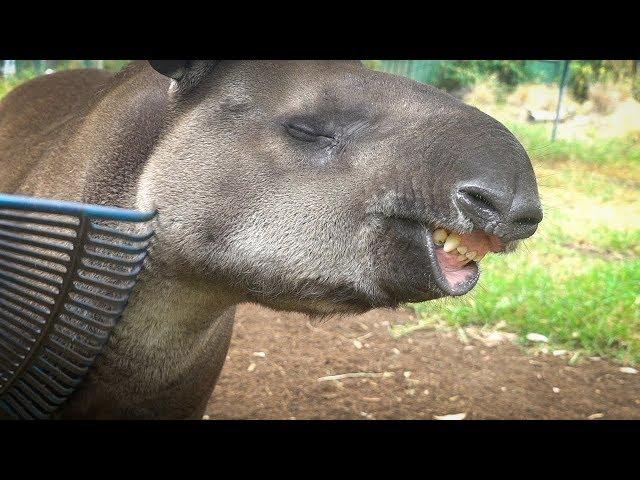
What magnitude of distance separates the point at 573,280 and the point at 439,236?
3.75 meters

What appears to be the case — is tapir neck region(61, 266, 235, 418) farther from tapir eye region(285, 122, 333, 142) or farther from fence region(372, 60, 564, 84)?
fence region(372, 60, 564, 84)

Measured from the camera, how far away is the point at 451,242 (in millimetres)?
1985

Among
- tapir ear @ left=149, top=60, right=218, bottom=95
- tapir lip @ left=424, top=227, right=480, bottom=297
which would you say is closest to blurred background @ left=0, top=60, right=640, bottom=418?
tapir lip @ left=424, top=227, right=480, bottom=297

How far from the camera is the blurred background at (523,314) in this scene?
4.20 m

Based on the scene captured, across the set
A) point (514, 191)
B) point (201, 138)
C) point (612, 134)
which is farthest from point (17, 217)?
point (612, 134)

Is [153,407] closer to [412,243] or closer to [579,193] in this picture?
[412,243]

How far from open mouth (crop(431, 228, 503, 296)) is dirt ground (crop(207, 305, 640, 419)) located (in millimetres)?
2229

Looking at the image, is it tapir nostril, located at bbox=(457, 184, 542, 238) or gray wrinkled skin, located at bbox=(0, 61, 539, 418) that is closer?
tapir nostril, located at bbox=(457, 184, 542, 238)

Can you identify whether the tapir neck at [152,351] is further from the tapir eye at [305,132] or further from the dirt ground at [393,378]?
the dirt ground at [393,378]

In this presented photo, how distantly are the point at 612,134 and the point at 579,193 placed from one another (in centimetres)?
160

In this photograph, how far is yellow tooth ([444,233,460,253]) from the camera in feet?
6.50

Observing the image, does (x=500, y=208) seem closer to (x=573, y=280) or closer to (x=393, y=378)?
(x=393, y=378)

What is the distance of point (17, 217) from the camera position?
1.76 m

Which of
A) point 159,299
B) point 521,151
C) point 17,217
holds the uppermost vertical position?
point 521,151
